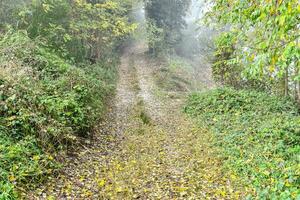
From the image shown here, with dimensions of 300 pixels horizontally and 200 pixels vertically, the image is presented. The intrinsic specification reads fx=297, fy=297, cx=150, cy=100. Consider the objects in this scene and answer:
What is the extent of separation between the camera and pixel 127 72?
22.2 m

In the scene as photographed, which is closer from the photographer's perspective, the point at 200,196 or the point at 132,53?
the point at 200,196

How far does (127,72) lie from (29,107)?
1548cm

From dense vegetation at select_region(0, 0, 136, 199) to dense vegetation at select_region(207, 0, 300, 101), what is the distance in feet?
13.9

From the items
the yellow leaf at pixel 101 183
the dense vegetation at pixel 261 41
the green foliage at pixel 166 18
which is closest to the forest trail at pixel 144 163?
the yellow leaf at pixel 101 183

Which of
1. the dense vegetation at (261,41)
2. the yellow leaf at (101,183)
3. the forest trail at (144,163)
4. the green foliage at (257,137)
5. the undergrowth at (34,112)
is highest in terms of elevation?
the dense vegetation at (261,41)

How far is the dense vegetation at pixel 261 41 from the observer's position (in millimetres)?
3891

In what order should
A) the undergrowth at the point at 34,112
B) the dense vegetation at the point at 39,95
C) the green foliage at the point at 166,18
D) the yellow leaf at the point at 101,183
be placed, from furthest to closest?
the green foliage at the point at 166,18 < the yellow leaf at the point at 101,183 < the dense vegetation at the point at 39,95 < the undergrowth at the point at 34,112

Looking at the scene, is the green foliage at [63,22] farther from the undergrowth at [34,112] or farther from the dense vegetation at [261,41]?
the dense vegetation at [261,41]

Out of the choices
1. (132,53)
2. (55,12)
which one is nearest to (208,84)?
(132,53)

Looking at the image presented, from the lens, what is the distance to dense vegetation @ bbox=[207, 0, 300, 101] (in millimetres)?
3891

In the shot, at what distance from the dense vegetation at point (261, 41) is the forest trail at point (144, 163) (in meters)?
2.30

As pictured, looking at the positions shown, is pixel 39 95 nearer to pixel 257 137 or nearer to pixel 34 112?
pixel 34 112

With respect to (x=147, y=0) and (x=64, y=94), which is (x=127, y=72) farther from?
(x=64, y=94)

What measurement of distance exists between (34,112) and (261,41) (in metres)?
5.16
